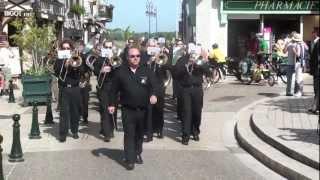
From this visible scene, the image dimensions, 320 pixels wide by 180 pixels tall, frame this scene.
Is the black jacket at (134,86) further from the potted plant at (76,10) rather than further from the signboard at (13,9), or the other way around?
the potted plant at (76,10)

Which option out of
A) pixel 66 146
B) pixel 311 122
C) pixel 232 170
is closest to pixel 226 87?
pixel 311 122

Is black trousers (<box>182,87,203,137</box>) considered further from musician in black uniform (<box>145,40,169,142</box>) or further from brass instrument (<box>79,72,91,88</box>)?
brass instrument (<box>79,72,91,88</box>)

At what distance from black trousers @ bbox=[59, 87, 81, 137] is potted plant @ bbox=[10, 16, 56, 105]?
5881mm

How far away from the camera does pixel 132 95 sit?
9422 millimetres

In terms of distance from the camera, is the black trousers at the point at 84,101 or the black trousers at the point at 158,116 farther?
the black trousers at the point at 84,101

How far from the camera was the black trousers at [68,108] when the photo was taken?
12.0m

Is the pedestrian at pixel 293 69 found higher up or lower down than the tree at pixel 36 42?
lower down

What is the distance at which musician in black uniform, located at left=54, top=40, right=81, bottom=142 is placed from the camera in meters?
12.0

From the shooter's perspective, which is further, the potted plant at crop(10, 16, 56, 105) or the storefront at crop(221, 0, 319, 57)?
the storefront at crop(221, 0, 319, 57)

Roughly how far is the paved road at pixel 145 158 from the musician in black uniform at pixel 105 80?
0.29m

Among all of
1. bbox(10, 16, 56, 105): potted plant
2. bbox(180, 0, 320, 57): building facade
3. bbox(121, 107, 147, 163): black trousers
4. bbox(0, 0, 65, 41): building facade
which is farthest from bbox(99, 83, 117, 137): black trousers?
bbox(180, 0, 320, 57): building facade

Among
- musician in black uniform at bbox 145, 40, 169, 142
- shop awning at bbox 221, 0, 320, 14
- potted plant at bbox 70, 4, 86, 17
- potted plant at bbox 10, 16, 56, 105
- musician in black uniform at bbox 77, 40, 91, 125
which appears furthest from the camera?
potted plant at bbox 70, 4, 86, 17

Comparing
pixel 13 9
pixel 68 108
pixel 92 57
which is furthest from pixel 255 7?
pixel 68 108

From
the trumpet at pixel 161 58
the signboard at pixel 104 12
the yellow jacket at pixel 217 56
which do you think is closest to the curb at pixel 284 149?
the trumpet at pixel 161 58
